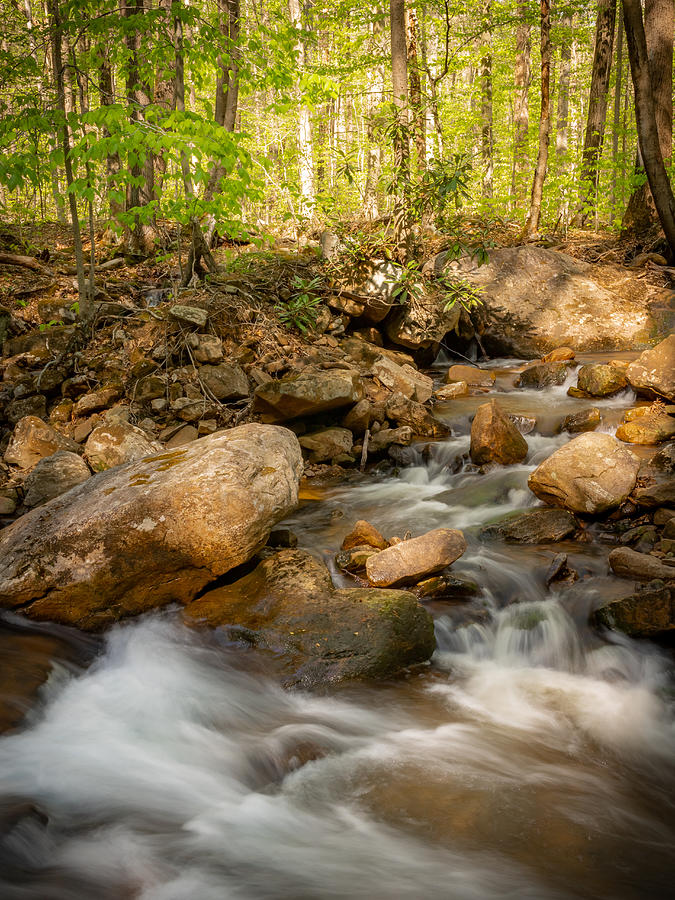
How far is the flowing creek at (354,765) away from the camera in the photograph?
237 centimetres

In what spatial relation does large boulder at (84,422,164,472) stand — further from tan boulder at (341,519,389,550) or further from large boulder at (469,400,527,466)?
large boulder at (469,400,527,466)

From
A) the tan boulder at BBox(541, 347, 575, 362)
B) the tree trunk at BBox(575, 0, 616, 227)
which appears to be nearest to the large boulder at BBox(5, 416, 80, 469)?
the tan boulder at BBox(541, 347, 575, 362)

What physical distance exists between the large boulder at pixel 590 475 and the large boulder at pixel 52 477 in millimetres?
4262

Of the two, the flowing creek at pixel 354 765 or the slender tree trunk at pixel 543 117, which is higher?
the slender tree trunk at pixel 543 117

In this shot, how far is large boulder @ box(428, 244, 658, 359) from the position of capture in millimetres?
10242

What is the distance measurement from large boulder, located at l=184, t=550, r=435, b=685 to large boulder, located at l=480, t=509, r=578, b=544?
164cm

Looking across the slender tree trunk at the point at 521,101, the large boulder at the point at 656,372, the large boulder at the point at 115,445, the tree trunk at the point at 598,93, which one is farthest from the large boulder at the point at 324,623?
the slender tree trunk at the point at 521,101

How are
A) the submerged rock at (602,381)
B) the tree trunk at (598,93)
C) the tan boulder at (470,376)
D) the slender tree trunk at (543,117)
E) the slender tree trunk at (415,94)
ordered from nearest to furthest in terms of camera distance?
the submerged rock at (602,381)
the tan boulder at (470,376)
the slender tree trunk at (415,94)
the slender tree trunk at (543,117)
the tree trunk at (598,93)

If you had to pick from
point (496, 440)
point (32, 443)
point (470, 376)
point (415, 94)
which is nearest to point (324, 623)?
point (496, 440)

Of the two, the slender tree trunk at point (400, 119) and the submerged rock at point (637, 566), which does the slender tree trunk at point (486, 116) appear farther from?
the submerged rock at point (637, 566)

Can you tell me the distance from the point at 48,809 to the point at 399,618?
2.03 meters

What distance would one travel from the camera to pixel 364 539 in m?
4.96

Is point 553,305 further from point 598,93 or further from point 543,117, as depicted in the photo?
point 598,93

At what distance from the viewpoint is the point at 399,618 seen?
145 inches
